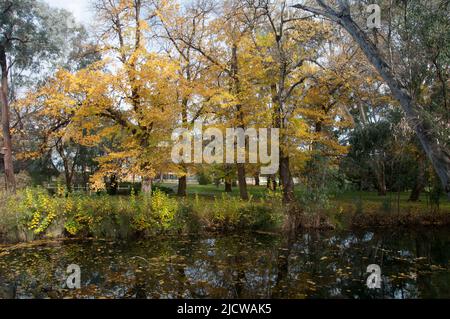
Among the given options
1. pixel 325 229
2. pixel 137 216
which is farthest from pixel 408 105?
pixel 137 216

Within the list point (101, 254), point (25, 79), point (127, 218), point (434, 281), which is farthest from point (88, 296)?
point (25, 79)

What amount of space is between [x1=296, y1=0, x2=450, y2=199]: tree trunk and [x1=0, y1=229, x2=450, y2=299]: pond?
257cm

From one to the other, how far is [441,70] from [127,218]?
10.7 metres

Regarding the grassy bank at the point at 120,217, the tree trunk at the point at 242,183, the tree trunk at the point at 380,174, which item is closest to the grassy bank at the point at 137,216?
the grassy bank at the point at 120,217

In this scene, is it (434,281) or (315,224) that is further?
(315,224)

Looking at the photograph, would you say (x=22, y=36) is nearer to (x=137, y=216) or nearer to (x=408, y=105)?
(x=137, y=216)

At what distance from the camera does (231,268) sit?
8820mm

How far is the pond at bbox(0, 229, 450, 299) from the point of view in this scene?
7148 mm

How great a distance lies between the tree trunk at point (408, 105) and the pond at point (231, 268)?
2572 mm

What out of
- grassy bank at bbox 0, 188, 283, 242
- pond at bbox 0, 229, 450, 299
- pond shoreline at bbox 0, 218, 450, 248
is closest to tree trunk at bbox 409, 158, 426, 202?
pond shoreline at bbox 0, 218, 450, 248

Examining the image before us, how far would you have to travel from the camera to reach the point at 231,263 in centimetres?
927

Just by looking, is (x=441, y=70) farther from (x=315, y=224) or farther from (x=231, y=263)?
(x=231, y=263)

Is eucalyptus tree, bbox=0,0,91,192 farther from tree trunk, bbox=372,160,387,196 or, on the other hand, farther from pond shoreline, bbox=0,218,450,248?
tree trunk, bbox=372,160,387,196

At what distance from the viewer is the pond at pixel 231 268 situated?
715 cm
